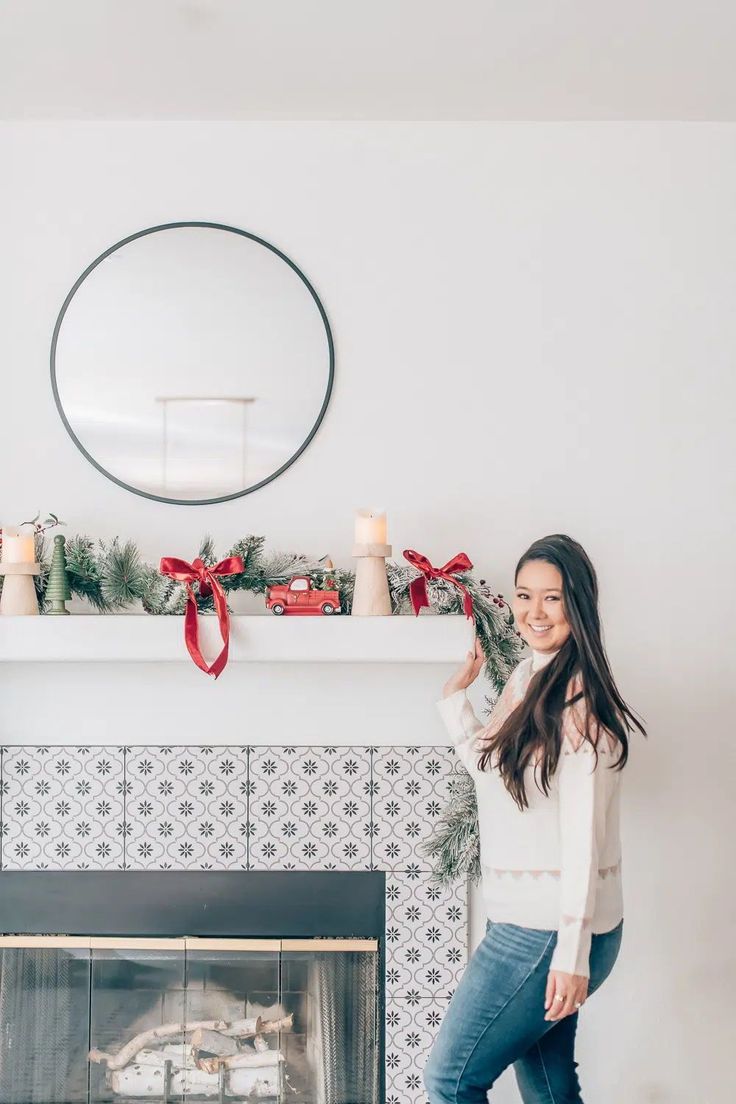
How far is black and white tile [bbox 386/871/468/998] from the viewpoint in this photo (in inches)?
83.3

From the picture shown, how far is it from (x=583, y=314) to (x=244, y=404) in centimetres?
80

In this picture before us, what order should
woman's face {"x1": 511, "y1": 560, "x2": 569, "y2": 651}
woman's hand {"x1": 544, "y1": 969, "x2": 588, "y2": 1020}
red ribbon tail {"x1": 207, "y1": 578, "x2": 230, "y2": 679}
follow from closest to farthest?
woman's hand {"x1": 544, "y1": 969, "x2": 588, "y2": 1020} → woman's face {"x1": 511, "y1": 560, "x2": 569, "y2": 651} → red ribbon tail {"x1": 207, "y1": 578, "x2": 230, "y2": 679}

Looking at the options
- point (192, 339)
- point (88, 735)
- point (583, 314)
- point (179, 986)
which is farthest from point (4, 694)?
Result: point (583, 314)

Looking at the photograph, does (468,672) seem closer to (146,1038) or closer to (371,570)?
(371,570)

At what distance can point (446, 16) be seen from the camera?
1.81 m

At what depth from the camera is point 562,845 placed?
1.59 meters

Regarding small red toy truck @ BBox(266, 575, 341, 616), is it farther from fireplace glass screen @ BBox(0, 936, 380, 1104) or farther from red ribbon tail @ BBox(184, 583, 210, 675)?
fireplace glass screen @ BBox(0, 936, 380, 1104)

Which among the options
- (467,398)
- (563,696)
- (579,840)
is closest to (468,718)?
(563,696)

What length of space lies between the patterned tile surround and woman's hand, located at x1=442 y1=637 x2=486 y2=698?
28cm

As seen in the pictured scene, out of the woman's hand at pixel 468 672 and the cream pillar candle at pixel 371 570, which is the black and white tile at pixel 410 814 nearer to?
the woman's hand at pixel 468 672

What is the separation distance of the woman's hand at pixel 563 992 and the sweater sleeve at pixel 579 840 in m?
0.01

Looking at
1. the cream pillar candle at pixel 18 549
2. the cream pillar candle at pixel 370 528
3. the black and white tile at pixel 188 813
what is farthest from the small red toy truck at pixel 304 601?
the cream pillar candle at pixel 18 549

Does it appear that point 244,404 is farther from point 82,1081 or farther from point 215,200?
point 82,1081

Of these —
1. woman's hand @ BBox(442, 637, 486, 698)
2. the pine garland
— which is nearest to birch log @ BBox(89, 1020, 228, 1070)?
the pine garland
